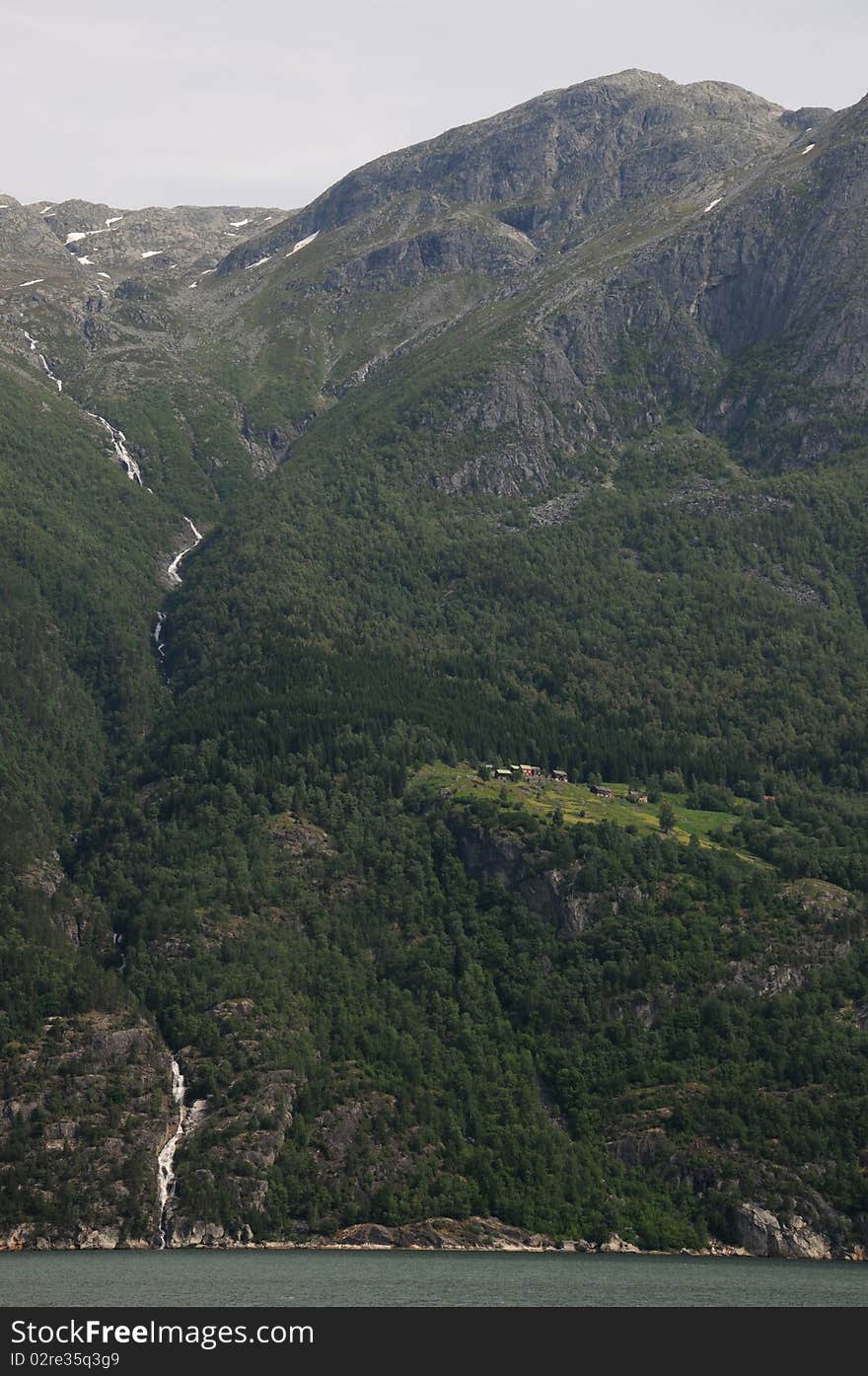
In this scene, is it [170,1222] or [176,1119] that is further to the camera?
[176,1119]

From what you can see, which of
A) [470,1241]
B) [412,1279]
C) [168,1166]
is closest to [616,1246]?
[470,1241]

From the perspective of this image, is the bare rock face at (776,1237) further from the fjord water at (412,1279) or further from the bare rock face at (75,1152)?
the bare rock face at (75,1152)

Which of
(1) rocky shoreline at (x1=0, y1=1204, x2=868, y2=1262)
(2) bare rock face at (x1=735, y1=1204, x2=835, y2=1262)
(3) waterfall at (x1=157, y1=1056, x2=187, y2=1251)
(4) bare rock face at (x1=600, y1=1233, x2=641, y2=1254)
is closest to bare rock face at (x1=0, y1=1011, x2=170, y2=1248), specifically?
(1) rocky shoreline at (x1=0, y1=1204, x2=868, y2=1262)

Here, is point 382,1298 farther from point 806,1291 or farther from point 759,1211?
point 759,1211
